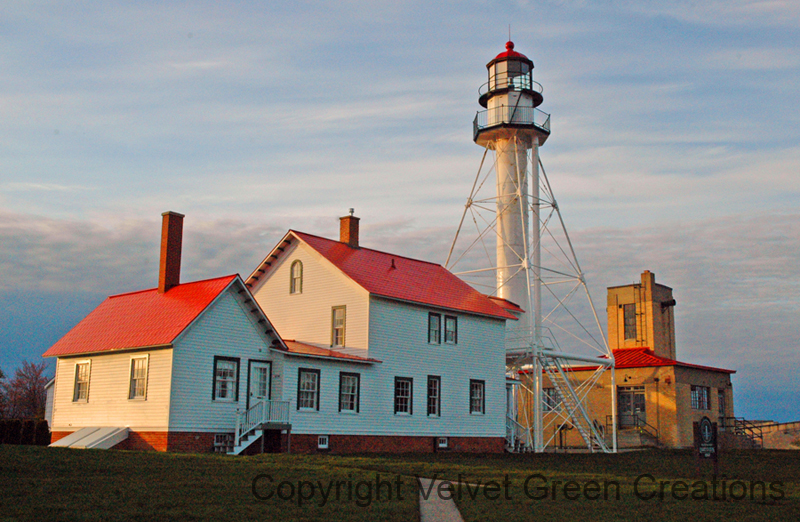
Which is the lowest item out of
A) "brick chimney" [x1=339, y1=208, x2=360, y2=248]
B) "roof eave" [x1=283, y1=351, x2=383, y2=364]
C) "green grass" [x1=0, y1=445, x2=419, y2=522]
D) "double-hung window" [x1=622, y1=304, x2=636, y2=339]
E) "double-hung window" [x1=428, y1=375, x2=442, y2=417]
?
"green grass" [x1=0, y1=445, x2=419, y2=522]

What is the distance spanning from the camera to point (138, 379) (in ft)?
90.9

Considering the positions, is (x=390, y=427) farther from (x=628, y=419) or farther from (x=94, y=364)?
(x=628, y=419)

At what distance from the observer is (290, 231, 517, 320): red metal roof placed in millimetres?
33031

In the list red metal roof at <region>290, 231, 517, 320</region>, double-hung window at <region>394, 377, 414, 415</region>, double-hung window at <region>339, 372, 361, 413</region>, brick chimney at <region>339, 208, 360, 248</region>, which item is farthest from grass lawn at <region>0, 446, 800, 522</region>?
brick chimney at <region>339, 208, 360, 248</region>

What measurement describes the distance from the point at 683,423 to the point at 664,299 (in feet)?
38.9

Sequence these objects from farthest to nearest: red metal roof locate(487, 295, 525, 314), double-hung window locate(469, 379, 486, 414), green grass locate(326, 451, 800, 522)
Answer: red metal roof locate(487, 295, 525, 314) < double-hung window locate(469, 379, 486, 414) < green grass locate(326, 451, 800, 522)

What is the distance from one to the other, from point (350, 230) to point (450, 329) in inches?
252

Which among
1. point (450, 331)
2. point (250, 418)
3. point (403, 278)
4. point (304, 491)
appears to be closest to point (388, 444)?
point (450, 331)

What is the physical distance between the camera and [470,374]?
35.5 meters

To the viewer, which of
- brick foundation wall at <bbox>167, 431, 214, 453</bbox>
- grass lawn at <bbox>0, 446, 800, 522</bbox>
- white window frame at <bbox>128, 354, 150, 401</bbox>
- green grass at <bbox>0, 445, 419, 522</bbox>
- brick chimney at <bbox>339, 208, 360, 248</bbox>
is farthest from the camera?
brick chimney at <bbox>339, 208, 360, 248</bbox>

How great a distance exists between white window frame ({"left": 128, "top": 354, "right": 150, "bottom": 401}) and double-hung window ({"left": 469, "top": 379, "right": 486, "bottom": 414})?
1444 centimetres

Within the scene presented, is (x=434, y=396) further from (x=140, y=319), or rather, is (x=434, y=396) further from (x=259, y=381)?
(x=140, y=319)

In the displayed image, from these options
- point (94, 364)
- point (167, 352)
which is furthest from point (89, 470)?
point (94, 364)

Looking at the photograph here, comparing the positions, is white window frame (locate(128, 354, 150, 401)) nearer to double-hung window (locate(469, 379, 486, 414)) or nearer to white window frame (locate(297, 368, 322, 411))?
white window frame (locate(297, 368, 322, 411))
